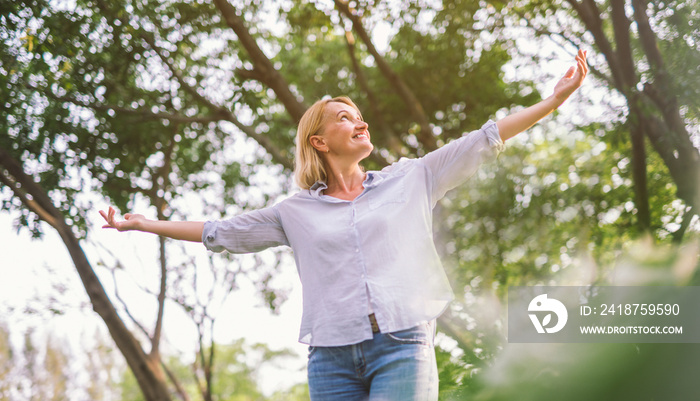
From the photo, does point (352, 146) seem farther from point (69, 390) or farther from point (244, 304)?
point (69, 390)

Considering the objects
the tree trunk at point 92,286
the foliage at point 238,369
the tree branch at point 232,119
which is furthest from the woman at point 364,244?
the foliage at point 238,369

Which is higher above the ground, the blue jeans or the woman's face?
the woman's face

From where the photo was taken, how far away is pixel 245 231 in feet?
8.28

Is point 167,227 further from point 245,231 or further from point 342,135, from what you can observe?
point 342,135

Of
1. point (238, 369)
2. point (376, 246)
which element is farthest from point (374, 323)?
point (238, 369)

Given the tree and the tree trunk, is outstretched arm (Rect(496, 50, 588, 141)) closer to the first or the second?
the tree

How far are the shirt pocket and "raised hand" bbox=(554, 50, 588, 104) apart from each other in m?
0.60

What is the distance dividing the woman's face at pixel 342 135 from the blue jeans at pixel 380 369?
0.71 meters

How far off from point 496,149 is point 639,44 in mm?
4624

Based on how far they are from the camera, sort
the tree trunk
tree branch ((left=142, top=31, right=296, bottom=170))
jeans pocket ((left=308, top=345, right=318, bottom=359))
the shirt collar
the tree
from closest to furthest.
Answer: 1. jeans pocket ((left=308, top=345, right=318, bottom=359))
2. the shirt collar
3. the tree
4. the tree trunk
5. tree branch ((left=142, top=31, right=296, bottom=170))

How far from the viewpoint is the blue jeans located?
206 cm

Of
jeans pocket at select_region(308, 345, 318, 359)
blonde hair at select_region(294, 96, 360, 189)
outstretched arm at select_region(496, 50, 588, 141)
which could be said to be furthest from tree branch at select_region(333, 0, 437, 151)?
jeans pocket at select_region(308, 345, 318, 359)

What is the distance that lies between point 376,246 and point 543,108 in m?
0.72

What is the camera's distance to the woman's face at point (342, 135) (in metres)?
2.53
